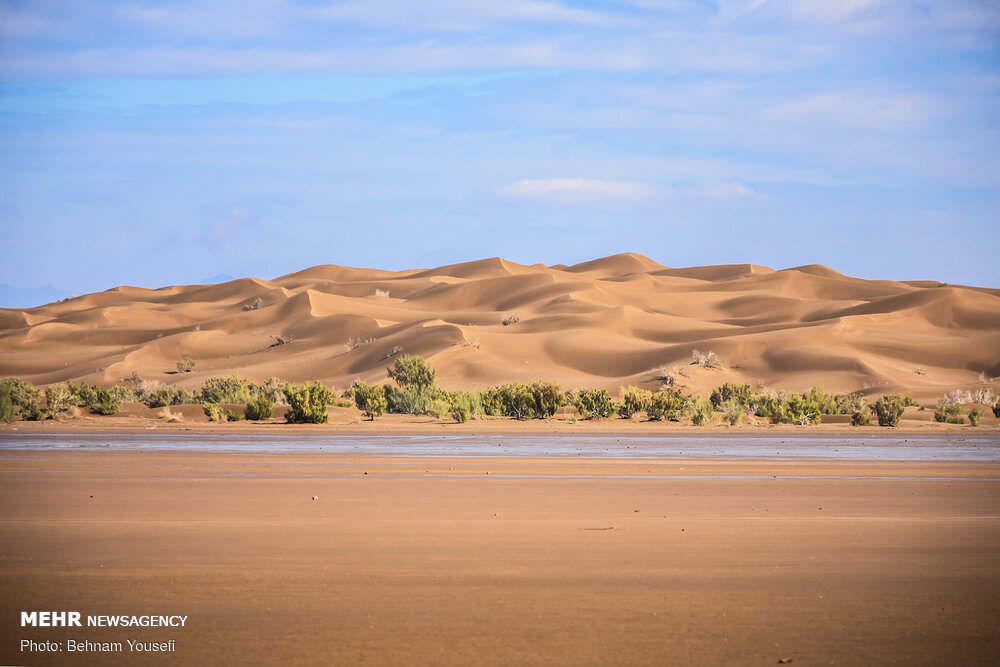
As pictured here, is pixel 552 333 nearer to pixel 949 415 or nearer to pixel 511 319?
pixel 511 319

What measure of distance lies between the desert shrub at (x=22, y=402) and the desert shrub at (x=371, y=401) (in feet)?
41.0

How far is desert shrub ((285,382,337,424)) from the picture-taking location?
39.7 metres

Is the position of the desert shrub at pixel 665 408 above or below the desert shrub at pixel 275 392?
below

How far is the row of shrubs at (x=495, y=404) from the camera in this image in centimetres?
4150

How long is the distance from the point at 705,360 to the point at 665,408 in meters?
26.2

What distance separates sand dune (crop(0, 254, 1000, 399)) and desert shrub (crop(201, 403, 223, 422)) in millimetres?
24958

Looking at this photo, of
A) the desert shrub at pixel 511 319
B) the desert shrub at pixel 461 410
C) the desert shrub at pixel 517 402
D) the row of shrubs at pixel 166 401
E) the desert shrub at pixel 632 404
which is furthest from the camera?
the desert shrub at pixel 511 319

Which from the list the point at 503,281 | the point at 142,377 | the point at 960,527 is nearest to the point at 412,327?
the point at 142,377

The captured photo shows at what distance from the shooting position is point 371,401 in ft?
148

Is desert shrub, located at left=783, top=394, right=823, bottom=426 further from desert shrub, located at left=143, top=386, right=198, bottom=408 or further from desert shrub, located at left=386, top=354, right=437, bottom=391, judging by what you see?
desert shrub, located at left=143, top=386, right=198, bottom=408

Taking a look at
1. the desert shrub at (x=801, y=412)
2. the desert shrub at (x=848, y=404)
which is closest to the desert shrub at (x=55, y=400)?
the desert shrub at (x=801, y=412)

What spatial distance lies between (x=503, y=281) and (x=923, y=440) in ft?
285

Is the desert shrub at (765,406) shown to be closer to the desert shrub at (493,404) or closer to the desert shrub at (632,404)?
the desert shrub at (632,404)

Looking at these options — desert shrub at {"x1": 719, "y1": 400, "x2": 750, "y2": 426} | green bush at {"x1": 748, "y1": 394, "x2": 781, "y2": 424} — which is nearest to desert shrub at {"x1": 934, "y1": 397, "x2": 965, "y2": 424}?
green bush at {"x1": 748, "y1": 394, "x2": 781, "y2": 424}
